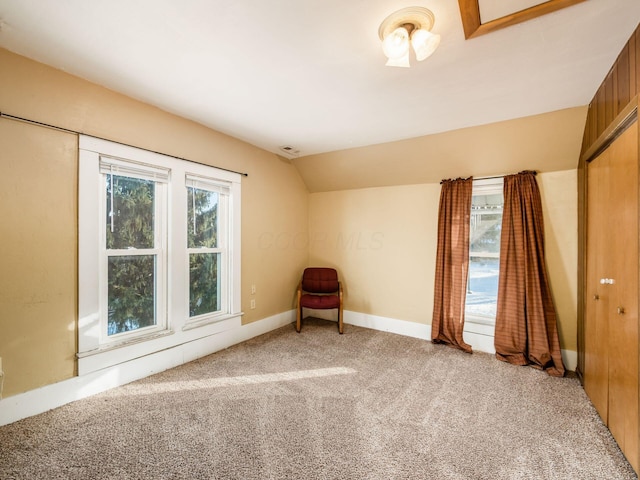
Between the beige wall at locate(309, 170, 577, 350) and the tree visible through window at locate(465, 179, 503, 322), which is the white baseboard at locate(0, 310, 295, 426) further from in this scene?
the tree visible through window at locate(465, 179, 503, 322)

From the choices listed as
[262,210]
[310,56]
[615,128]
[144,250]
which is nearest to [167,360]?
[144,250]

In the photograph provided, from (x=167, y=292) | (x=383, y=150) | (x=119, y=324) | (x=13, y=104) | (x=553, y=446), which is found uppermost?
(x=383, y=150)

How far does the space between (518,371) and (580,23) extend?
2692mm

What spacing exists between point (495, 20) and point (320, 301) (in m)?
3.04

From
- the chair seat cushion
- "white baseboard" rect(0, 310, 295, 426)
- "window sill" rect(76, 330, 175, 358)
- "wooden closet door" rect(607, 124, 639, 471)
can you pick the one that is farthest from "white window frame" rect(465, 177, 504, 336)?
"window sill" rect(76, 330, 175, 358)

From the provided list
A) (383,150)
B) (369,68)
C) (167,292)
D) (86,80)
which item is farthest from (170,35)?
(383,150)

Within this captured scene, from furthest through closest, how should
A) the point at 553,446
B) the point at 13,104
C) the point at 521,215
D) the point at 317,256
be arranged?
the point at 317,256
the point at 521,215
the point at 13,104
the point at 553,446

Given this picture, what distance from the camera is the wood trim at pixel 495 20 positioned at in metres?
1.30

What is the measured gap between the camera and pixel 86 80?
2.08 metres

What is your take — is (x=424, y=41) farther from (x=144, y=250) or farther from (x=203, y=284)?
(x=203, y=284)

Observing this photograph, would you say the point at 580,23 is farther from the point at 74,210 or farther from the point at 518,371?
the point at 74,210

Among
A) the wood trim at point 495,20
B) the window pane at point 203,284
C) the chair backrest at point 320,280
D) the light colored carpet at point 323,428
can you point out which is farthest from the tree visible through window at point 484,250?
the window pane at point 203,284

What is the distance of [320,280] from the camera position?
12.9 feet

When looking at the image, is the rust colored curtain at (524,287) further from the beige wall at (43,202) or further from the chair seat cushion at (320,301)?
the beige wall at (43,202)
